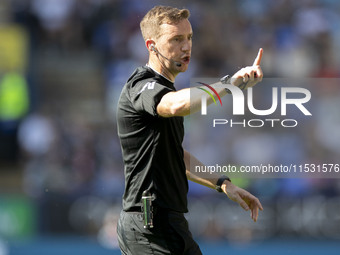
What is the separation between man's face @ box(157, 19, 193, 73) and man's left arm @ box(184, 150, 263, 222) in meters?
0.67

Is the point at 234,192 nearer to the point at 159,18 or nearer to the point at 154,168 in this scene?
the point at 154,168

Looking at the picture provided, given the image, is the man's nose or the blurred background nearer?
the man's nose

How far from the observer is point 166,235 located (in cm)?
383

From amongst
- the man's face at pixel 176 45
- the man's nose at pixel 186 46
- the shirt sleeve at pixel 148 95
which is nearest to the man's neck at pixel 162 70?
the man's face at pixel 176 45

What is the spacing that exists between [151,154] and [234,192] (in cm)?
63

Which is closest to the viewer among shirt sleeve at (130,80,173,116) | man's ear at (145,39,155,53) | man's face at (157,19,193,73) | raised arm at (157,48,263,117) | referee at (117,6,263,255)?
raised arm at (157,48,263,117)

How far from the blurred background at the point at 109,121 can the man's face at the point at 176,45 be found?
14.6 ft

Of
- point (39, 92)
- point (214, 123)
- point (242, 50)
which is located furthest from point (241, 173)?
point (39, 92)

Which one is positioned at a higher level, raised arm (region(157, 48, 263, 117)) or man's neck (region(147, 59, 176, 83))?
man's neck (region(147, 59, 176, 83))

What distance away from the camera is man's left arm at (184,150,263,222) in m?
4.08

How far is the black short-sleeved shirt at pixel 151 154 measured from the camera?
3.83 m

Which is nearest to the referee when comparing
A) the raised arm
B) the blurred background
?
the raised arm

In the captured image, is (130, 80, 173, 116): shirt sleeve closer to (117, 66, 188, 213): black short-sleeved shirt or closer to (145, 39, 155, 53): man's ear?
(117, 66, 188, 213): black short-sleeved shirt

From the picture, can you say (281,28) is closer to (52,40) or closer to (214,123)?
(214,123)
